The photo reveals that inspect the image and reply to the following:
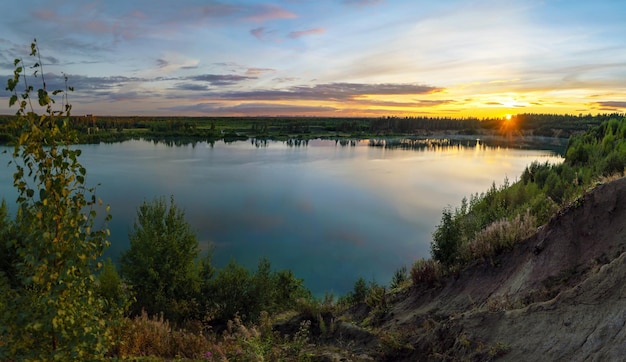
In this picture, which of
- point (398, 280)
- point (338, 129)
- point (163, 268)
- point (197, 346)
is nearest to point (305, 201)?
point (163, 268)

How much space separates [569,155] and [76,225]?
29.1 metres

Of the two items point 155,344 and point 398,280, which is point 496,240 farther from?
point 155,344

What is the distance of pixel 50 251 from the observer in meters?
3.34

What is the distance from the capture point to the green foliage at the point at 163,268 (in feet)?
52.8

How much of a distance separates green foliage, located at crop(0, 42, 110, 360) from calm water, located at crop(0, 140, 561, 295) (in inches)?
710

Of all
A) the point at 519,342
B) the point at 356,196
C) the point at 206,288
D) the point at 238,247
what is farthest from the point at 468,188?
the point at 519,342

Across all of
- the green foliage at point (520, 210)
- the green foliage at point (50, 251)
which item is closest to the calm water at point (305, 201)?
the green foliage at point (520, 210)

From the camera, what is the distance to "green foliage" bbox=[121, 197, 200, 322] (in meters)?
16.1

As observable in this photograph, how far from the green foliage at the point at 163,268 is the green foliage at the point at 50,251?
13.1m

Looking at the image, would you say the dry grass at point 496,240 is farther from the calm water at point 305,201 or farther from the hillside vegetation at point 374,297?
the calm water at point 305,201

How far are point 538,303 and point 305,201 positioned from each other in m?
32.8

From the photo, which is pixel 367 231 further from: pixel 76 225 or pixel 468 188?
pixel 76 225

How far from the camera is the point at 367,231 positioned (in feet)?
98.2

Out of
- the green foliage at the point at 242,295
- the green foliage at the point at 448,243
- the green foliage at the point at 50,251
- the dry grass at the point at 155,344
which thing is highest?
the green foliage at the point at 50,251
